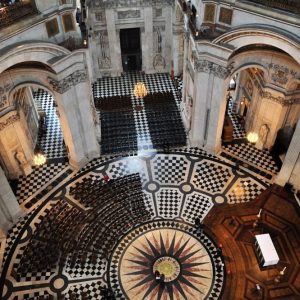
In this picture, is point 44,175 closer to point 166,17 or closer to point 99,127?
point 99,127

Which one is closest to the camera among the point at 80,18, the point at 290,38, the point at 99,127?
the point at 290,38

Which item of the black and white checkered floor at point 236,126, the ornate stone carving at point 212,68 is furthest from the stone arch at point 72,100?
the black and white checkered floor at point 236,126

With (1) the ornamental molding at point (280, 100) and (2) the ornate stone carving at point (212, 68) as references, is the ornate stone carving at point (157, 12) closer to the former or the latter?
(2) the ornate stone carving at point (212, 68)

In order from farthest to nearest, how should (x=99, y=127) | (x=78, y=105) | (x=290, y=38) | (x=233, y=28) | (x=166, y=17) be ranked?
(x=166, y=17) → (x=99, y=127) → (x=78, y=105) → (x=233, y=28) → (x=290, y=38)

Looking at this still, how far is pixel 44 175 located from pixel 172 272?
8.58 metres

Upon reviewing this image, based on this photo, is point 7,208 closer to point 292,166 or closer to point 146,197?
point 146,197

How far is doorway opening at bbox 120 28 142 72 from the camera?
2467 cm

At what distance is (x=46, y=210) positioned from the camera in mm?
17469

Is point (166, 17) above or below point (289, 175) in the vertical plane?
above

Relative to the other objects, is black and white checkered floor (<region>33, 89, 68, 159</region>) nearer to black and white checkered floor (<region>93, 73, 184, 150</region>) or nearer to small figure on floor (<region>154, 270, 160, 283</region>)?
black and white checkered floor (<region>93, 73, 184, 150</region>)

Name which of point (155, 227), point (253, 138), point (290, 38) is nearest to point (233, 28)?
point (290, 38)

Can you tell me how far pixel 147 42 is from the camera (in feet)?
81.4

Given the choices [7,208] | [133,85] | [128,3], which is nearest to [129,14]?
[128,3]

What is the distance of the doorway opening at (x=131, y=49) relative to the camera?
24.7 meters
